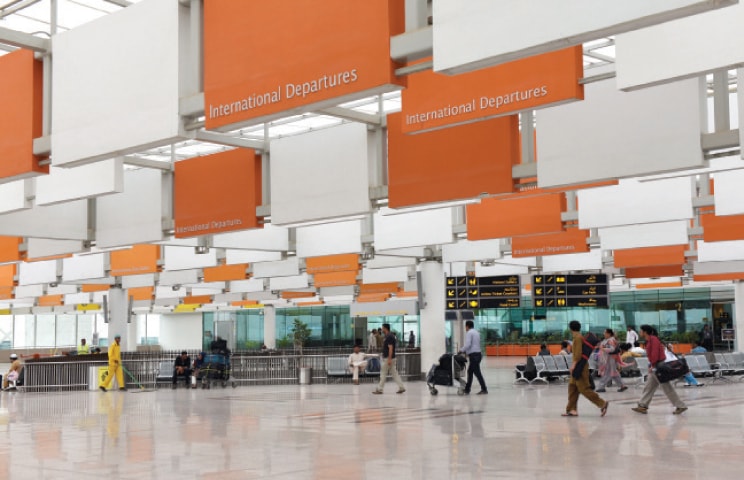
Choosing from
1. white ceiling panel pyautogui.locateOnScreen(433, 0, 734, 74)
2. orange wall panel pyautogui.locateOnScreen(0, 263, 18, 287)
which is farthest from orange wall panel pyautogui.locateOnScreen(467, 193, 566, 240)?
orange wall panel pyautogui.locateOnScreen(0, 263, 18, 287)

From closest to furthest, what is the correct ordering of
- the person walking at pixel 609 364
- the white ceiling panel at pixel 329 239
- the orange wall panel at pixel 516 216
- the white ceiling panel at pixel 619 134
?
1. the white ceiling panel at pixel 619 134
2. the orange wall panel at pixel 516 216
3. the white ceiling panel at pixel 329 239
4. the person walking at pixel 609 364

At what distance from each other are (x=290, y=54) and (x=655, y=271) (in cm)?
2632

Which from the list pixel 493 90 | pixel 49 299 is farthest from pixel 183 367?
pixel 493 90

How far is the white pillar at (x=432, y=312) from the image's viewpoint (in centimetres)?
2847

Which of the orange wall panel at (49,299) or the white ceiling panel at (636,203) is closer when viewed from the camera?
the white ceiling panel at (636,203)

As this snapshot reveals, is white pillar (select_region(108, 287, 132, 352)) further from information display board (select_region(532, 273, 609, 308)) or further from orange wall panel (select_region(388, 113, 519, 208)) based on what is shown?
orange wall panel (select_region(388, 113, 519, 208))

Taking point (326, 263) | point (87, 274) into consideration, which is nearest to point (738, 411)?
point (326, 263)

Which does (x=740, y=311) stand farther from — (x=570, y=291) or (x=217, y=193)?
(x=217, y=193)

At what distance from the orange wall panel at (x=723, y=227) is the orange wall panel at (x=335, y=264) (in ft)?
35.2

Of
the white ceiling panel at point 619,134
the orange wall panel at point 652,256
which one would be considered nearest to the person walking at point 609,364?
the orange wall panel at point 652,256

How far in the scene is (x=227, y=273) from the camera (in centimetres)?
3105

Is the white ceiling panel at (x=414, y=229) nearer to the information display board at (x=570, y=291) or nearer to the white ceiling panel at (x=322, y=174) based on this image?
the white ceiling panel at (x=322, y=174)

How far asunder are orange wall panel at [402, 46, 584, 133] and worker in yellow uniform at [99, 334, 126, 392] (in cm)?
1980

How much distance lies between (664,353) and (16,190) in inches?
437
